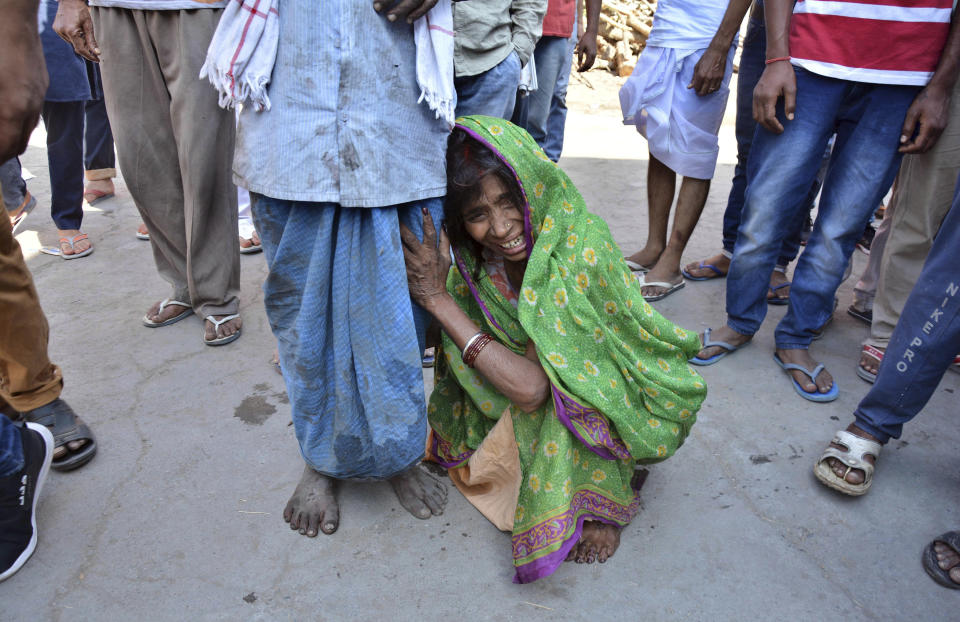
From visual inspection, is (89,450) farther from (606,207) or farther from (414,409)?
(606,207)

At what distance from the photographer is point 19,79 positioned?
4.44 feet

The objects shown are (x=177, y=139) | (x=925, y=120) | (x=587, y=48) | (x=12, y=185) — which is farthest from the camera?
(x=12, y=185)

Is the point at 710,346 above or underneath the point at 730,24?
underneath

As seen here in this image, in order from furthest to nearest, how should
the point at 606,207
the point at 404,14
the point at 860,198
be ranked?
the point at 606,207 < the point at 860,198 < the point at 404,14

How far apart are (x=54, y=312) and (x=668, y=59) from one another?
3.01 metres

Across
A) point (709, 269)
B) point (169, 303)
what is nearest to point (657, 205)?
point (709, 269)

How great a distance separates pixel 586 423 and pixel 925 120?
5.32 ft

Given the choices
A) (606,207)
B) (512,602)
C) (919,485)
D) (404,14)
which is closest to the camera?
(404,14)

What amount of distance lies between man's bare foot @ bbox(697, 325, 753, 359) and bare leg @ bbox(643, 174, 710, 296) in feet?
1.54

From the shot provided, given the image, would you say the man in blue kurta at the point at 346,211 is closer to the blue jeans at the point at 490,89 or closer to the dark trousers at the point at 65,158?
the blue jeans at the point at 490,89

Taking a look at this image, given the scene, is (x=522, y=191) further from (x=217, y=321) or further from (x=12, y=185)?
(x=12, y=185)

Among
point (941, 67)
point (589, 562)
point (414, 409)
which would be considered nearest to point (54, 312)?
point (414, 409)

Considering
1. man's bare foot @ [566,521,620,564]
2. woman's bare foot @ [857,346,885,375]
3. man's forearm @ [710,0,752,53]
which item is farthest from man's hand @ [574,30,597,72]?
man's bare foot @ [566,521,620,564]

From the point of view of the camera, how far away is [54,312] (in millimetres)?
3076
